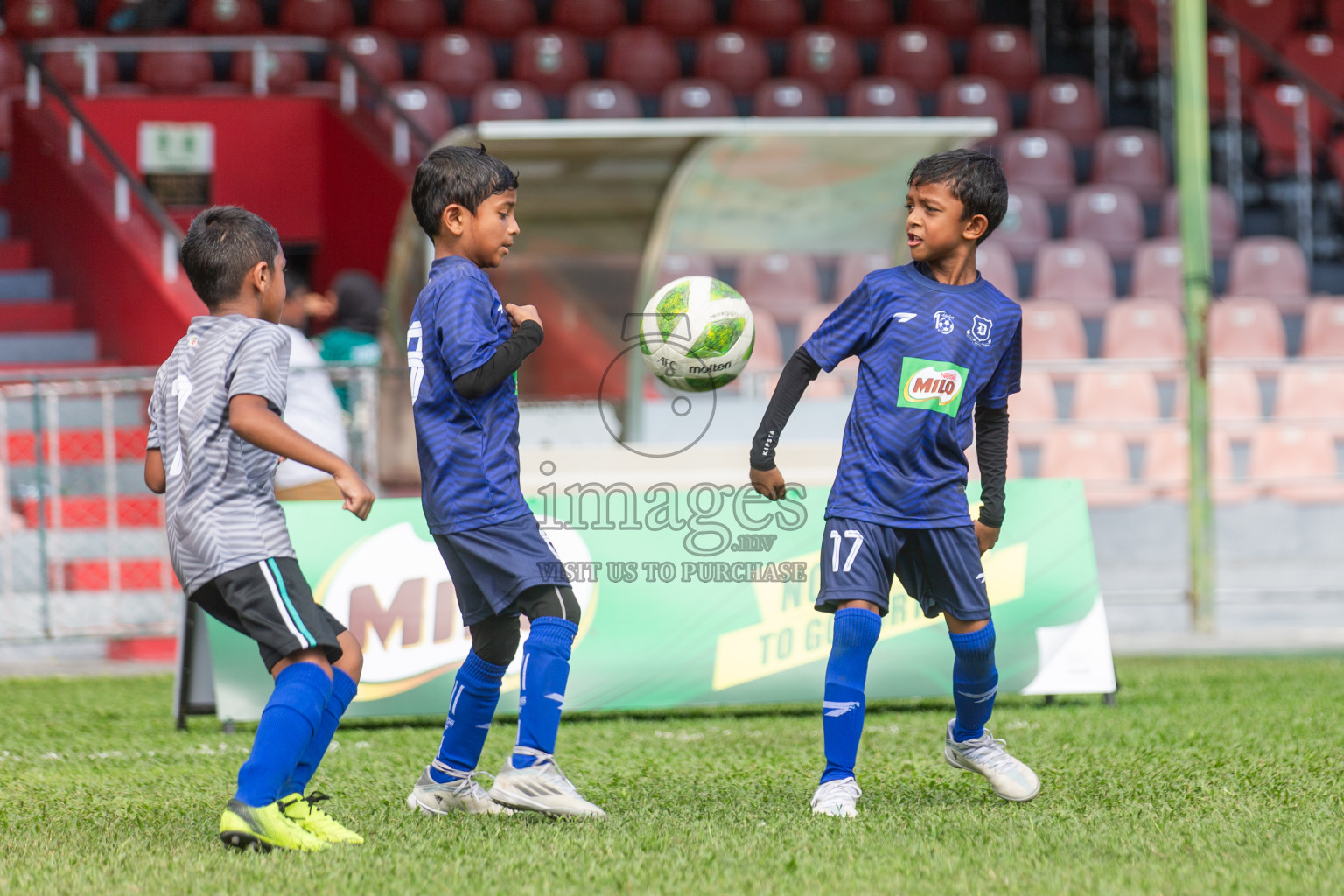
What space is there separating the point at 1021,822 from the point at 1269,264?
10199 millimetres

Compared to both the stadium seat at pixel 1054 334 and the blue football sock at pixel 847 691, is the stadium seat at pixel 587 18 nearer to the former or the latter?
the stadium seat at pixel 1054 334

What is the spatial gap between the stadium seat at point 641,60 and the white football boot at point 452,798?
11606 millimetres

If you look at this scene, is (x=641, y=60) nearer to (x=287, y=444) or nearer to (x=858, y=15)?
(x=858, y=15)

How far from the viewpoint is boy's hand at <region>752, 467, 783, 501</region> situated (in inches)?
157

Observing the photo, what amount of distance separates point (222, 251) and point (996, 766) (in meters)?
2.38

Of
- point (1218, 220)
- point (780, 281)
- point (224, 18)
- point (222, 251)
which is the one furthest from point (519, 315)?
point (224, 18)

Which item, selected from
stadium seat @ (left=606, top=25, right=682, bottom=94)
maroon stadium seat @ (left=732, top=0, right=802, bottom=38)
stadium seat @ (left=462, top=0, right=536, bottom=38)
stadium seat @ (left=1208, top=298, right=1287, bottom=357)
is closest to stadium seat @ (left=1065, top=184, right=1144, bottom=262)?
stadium seat @ (left=1208, top=298, right=1287, bottom=357)

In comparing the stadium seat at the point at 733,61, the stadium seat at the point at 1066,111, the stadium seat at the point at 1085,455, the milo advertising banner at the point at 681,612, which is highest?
the stadium seat at the point at 733,61

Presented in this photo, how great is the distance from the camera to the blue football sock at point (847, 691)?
3.90 meters

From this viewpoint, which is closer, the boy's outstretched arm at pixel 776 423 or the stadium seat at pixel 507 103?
the boy's outstretched arm at pixel 776 423

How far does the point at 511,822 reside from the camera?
3871 millimetres

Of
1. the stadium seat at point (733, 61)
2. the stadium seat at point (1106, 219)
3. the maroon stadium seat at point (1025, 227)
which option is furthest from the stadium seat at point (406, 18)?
the stadium seat at point (1106, 219)

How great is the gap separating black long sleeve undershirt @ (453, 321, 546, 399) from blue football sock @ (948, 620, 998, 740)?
54.2 inches

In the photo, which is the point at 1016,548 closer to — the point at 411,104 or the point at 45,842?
the point at 45,842
